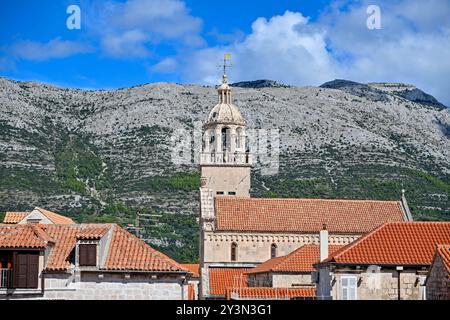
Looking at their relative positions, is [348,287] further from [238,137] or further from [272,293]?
[238,137]

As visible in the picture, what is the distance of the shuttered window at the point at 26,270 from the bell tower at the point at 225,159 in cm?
3743

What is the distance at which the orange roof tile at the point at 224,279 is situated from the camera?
203 feet

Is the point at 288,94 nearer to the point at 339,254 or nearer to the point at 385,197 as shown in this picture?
the point at 385,197

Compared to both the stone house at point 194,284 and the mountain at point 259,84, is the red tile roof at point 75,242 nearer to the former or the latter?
the stone house at point 194,284

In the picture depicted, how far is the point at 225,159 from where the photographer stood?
74.8 meters

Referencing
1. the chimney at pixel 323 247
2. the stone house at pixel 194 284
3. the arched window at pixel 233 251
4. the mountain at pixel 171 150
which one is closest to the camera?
the chimney at pixel 323 247

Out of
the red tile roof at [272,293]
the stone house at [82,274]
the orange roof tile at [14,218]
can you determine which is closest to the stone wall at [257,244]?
the orange roof tile at [14,218]

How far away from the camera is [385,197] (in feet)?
358

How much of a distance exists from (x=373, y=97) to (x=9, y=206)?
72.2 m

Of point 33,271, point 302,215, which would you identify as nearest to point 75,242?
point 33,271

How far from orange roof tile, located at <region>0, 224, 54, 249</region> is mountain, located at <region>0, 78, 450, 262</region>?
212 feet

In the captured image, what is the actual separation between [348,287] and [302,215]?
29750mm

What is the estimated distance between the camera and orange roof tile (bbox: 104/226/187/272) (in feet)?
122

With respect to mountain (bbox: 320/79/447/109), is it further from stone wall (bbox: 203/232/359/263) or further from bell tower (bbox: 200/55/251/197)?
stone wall (bbox: 203/232/359/263)
